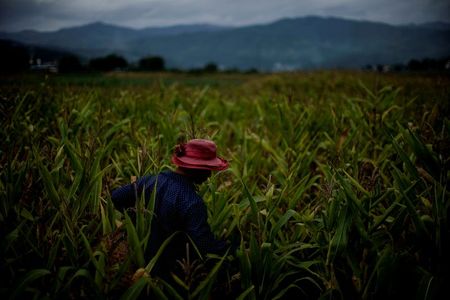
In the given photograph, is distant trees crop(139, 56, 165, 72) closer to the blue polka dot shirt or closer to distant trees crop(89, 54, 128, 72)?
distant trees crop(89, 54, 128, 72)

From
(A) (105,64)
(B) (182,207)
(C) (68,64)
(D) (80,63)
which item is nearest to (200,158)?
(B) (182,207)

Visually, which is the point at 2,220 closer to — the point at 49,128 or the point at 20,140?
the point at 20,140

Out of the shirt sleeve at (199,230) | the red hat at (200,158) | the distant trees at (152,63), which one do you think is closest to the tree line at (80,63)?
the distant trees at (152,63)

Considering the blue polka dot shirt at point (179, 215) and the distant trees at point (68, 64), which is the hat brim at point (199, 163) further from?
the distant trees at point (68, 64)

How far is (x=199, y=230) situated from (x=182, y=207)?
159 mm

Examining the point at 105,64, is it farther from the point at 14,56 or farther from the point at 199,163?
the point at 199,163

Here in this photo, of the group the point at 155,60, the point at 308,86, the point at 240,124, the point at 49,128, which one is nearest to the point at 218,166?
the point at 49,128

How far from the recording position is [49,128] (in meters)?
3.56

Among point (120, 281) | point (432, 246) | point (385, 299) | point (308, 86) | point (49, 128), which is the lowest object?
point (385, 299)

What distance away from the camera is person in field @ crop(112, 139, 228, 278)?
Answer: 5.55 ft

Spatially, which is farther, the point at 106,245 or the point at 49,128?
the point at 49,128

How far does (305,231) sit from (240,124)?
310 centimetres

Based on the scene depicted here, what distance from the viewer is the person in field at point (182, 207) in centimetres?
169

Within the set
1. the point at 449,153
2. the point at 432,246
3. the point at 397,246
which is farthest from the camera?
the point at 449,153
